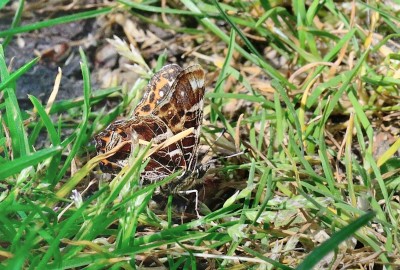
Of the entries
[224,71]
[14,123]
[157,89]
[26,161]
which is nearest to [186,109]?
[157,89]

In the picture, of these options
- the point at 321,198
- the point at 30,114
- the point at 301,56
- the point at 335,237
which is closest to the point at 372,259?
the point at 321,198

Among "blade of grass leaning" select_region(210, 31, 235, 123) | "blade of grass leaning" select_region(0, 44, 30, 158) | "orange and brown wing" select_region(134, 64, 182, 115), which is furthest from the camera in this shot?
"blade of grass leaning" select_region(210, 31, 235, 123)

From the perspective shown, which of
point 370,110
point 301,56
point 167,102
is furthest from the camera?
point 301,56

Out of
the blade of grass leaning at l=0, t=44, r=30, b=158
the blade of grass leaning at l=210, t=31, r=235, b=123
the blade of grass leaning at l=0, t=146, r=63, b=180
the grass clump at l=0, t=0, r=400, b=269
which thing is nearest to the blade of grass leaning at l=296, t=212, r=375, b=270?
the grass clump at l=0, t=0, r=400, b=269

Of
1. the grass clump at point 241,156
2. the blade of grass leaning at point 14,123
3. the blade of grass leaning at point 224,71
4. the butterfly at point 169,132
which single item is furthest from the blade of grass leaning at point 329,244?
the blade of grass leaning at point 224,71

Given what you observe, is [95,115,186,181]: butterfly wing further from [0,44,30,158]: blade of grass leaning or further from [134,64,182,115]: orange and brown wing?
[0,44,30,158]: blade of grass leaning

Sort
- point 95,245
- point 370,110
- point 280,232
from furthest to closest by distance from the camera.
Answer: point 370,110 → point 280,232 → point 95,245

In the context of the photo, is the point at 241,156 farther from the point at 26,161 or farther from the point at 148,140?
the point at 26,161

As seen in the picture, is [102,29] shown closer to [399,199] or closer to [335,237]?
[399,199]
